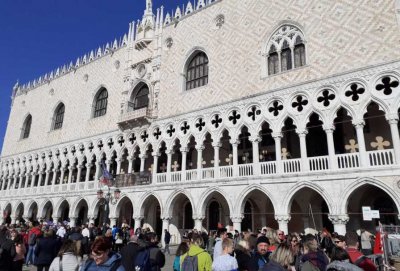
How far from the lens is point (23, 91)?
31.8 meters

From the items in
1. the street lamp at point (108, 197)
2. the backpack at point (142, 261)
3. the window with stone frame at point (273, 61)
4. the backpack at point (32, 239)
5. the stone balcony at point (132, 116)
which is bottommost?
the backpack at point (32, 239)

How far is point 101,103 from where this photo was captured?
2369cm

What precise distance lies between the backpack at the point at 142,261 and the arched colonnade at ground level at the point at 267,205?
8951 millimetres

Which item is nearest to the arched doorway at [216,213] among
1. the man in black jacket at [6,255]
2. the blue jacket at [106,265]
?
the man in black jacket at [6,255]

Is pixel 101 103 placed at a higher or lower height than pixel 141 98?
higher

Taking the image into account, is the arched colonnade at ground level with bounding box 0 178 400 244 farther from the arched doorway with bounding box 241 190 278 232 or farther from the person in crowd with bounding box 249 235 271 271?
the person in crowd with bounding box 249 235 271 271

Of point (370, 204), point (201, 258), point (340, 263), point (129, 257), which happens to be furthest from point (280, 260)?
point (370, 204)

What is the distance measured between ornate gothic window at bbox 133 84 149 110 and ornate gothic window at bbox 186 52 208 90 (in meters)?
3.44

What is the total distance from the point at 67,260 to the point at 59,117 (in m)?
25.7

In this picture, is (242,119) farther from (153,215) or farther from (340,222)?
(153,215)

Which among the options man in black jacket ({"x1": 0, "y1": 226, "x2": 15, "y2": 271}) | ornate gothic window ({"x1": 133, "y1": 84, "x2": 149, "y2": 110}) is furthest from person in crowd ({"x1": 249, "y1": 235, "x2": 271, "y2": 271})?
ornate gothic window ({"x1": 133, "y1": 84, "x2": 149, "y2": 110})

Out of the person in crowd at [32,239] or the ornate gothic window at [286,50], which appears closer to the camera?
the person in crowd at [32,239]

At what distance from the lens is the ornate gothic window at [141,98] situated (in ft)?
67.6

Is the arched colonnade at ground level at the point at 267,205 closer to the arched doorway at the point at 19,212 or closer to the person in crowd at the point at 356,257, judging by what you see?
the arched doorway at the point at 19,212
